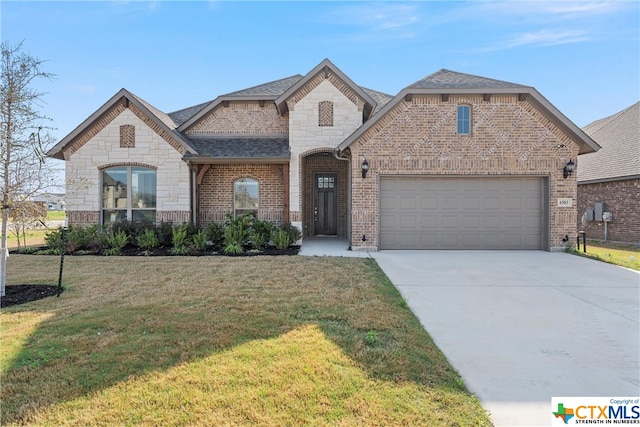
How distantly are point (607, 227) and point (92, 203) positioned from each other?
21.2 metres

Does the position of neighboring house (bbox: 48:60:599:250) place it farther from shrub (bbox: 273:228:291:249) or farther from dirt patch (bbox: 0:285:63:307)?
dirt patch (bbox: 0:285:63:307)

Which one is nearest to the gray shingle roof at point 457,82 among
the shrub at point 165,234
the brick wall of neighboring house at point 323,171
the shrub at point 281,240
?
the brick wall of neighboring house at point 323,171

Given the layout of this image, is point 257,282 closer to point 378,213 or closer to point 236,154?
point 378,213

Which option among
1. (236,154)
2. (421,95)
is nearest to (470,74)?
(421,95)

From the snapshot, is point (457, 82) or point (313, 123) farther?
point (313, 123)

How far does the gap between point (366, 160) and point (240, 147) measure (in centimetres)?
488

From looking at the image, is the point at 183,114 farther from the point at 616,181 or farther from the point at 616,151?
the point at 616,151

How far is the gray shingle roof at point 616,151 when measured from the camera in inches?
577

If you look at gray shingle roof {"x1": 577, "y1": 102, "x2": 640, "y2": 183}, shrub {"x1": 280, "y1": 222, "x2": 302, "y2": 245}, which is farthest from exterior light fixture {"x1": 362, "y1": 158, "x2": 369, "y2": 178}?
gray shingle roof {"x1": 577, "y1": 102, "x2": 640, "y2": 183}

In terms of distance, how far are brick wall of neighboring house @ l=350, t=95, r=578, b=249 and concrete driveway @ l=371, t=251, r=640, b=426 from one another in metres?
3.50

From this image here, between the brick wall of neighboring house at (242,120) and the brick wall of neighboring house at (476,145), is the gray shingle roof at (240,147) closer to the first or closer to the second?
the brick wall of neighboring house at (242,120)

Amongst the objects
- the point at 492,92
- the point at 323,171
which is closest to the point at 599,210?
the point at 492,92

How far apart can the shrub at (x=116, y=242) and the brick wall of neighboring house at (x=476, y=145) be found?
7503mm

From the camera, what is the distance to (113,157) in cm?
1197
